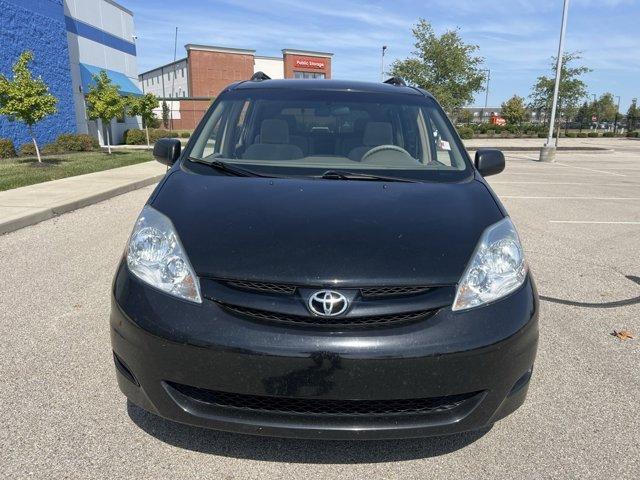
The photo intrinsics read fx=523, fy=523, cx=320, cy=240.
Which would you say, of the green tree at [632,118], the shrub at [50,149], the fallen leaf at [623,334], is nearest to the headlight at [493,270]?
the fallen leaf at [623,334]

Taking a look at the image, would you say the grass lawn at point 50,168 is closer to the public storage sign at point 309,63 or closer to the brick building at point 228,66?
the brick building at point 228,66

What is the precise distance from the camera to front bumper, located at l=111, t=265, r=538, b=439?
1994 millimetres

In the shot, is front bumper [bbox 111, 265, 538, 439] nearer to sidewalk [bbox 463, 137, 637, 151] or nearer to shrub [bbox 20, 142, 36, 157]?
shrub [bbox 20, 142, 36, 157]

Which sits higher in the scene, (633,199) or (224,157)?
(224,157)

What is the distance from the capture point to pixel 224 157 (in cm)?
339

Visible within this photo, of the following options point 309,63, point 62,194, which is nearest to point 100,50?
point 62,194

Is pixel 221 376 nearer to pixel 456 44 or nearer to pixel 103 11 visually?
pixel 103 11

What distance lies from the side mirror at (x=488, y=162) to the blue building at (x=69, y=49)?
1875cm

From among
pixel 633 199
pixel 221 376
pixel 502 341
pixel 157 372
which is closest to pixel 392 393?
pixel 502 341

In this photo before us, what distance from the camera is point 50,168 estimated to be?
1372cm

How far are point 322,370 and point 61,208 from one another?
25.3ft

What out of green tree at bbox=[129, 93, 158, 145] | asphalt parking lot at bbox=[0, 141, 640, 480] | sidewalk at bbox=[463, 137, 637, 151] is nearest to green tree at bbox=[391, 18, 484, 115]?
sidewalk at bbox=[463, 137, 637, 151]

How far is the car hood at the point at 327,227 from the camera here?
84.4 inches

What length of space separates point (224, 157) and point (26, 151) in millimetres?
17833
